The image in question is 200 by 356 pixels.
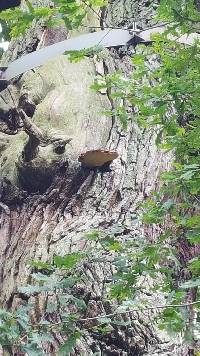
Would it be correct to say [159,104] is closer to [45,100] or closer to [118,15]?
[45,100]

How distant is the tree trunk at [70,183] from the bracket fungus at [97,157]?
0.03m

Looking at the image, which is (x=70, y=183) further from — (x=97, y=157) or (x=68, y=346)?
(x=68, y=346)

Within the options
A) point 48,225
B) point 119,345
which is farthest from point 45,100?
point 119,345

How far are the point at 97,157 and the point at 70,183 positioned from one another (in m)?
0.18

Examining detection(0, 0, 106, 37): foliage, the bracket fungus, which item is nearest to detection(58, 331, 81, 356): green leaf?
detection(0, 0, 106, 37): foliage

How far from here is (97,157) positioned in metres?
2.47

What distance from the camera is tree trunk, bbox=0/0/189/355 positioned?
2.00m

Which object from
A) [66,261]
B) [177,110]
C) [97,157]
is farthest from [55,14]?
[97,157]

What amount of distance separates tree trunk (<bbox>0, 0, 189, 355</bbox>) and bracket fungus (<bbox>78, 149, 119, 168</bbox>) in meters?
0.03

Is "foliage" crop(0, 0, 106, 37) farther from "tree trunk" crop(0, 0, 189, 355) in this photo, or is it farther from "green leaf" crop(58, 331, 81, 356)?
"green leaf" crop(58, 331, 81, 356)

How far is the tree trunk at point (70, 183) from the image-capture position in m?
2.00

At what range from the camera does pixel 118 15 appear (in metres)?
3.73

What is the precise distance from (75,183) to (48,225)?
251mm

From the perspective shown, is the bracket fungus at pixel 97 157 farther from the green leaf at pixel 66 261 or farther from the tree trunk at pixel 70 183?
the green leaf at pixel 66 261
